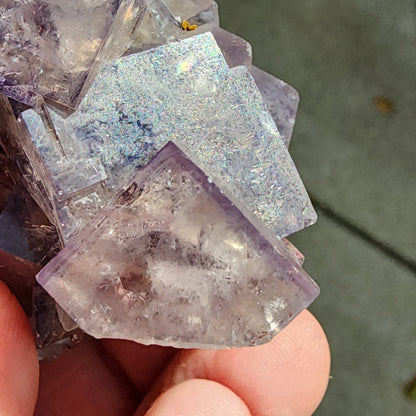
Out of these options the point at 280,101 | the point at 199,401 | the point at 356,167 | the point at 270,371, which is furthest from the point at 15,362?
the point at 356,167

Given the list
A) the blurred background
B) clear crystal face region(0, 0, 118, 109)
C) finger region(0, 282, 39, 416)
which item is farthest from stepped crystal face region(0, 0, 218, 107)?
the blurred background

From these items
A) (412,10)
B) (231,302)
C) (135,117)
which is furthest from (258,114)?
(412,10)

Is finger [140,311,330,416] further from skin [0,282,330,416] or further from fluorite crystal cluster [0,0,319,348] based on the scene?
fluorite crystal cluster [0,0,319,348]

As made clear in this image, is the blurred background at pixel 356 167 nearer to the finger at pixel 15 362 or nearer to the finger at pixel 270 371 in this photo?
the finger at pixel 270 371

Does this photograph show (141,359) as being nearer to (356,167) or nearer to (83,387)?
(83,387)

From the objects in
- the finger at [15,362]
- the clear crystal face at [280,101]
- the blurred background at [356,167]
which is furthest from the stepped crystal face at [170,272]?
the blurred background at [356,167]

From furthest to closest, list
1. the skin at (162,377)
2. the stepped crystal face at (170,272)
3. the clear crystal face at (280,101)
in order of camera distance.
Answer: the clear crystal face at (280,101) → the skin at (162,377) → the stepped crystal face at (170,272)
